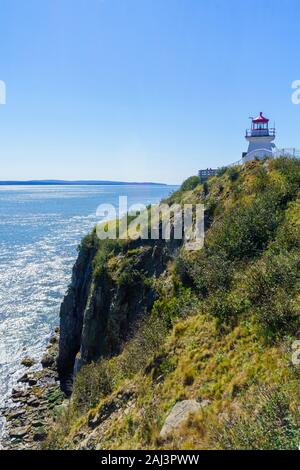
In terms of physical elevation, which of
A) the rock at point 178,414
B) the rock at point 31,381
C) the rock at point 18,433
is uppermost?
the rock at point 178,414

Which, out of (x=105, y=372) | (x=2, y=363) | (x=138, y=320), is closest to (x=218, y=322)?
(x=105, y=372)

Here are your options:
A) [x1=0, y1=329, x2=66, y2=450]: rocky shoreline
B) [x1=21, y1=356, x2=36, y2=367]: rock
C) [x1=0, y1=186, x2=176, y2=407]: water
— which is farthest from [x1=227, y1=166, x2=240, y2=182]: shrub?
[x1=0, y1=186, x2=176, y2=407]: water

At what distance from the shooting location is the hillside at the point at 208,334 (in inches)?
333

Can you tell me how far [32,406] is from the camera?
25109 millimetres

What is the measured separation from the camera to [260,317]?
1087 centimetres

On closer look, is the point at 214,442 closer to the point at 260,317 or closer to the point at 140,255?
the point at 260,317

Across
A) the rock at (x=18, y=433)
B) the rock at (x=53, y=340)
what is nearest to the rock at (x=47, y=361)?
the rock at (x=53, y=340)

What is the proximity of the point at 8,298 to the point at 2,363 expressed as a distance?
41.7 feet

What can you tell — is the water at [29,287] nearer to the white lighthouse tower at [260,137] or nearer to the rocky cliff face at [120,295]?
the rocky cliff face at [120,295]

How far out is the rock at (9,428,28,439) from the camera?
Answer: 2181 centimetres

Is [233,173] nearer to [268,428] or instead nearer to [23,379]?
[268,428]

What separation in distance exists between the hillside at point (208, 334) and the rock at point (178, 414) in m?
0.06

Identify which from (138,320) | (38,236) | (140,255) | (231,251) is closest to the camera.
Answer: (231,251)

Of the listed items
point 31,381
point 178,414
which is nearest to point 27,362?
point 31,381
